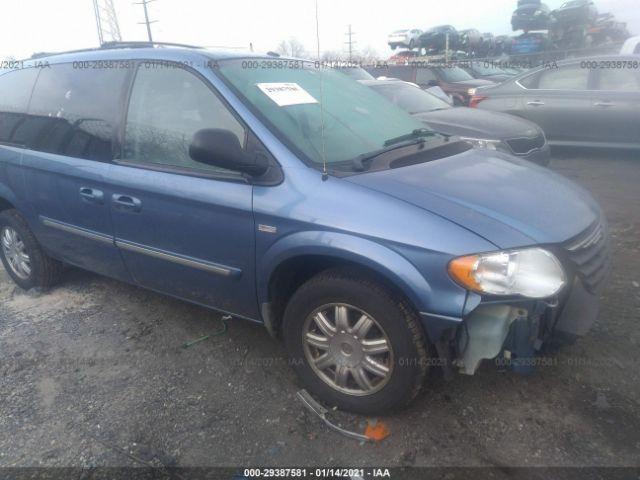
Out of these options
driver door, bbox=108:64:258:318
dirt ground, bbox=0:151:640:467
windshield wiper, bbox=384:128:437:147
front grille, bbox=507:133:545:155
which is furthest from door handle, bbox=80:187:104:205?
front grille, bbox=507:133:545:155

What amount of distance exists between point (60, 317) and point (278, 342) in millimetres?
1700

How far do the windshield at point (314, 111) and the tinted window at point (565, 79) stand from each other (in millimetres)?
5165

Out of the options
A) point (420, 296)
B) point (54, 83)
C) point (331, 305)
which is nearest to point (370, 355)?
point (331, 305)

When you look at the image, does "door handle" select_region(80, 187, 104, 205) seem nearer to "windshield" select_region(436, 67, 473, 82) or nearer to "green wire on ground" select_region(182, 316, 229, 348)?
"green wire on ground" select_region(182, 316, 229, 348)

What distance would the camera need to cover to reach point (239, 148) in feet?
7.55

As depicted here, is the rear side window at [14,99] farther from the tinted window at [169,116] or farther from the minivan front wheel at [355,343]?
the minivan front wheel at [355,343]

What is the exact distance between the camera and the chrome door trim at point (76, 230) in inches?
122

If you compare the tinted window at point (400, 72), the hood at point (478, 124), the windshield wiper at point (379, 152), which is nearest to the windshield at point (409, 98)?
the hood at point (478, 124)

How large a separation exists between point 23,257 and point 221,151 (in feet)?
8.61

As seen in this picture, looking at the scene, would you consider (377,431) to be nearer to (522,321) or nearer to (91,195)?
(522,321)

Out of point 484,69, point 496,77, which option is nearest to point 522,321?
point 496,77

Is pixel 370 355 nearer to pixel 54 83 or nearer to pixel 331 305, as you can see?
pixel 331 305

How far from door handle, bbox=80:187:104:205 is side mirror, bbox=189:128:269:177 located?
1.01m

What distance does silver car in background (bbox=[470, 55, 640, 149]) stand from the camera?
21.8ft
